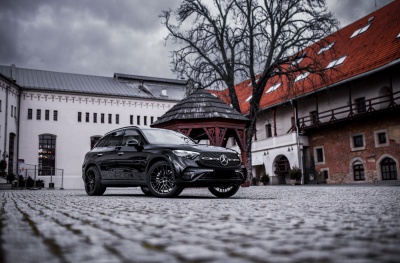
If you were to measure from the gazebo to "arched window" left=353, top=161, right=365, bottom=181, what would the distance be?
46.3ft

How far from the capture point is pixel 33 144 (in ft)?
138

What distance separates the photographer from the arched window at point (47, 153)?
4247cm

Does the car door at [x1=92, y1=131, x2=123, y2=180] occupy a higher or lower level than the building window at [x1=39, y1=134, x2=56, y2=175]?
lower

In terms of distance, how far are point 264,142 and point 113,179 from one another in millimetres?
28110

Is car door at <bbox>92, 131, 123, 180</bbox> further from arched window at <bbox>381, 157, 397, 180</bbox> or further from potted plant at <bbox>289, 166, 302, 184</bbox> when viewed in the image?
potted plant at <bbox>289, 166, 302, 184</bbox>

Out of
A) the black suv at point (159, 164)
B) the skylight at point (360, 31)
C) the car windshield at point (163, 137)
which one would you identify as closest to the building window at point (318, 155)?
the skylight at point (360, 31)

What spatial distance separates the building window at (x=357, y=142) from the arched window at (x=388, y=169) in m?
2.01

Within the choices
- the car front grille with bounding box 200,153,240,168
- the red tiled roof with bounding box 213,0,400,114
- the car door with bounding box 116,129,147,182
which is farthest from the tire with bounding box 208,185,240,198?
the red tiled roof with bounding box 213,0,400,114

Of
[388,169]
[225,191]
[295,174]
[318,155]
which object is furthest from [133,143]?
[318,155]

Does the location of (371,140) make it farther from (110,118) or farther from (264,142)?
(110,118)

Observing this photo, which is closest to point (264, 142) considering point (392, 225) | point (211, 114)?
point (211, 114)

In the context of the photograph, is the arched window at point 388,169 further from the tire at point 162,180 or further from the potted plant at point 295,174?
the tire at point 162,180

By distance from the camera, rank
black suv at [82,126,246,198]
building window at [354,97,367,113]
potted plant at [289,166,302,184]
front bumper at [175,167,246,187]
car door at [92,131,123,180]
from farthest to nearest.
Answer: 1. potted plant at [289,166,302,184]
2. building window at [354,97,367,113]
3. car door at [92,131,123,180]
4. black suv at [82,126,246,198]
5. front bumper at [175,167,246,187]

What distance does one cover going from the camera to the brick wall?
2609cm
